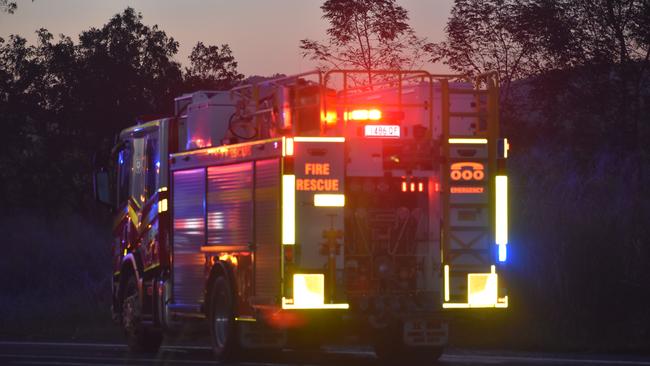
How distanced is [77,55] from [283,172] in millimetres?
42929

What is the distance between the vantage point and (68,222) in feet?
147

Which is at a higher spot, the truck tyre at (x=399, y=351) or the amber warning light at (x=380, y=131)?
the amber warning light at (x=380, y=131)

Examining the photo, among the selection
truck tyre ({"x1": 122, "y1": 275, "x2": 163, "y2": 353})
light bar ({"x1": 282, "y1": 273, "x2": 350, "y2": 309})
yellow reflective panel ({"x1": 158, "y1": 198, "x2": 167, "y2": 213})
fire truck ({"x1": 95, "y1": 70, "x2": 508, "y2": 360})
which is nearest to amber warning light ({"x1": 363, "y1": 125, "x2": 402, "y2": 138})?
fire truck ({"x1": 95, "y1": 70, "x2": 508, "y2": 360})

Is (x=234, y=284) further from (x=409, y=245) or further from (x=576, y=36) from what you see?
(x=576, y=36)

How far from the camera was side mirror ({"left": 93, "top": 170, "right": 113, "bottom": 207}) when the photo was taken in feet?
71.6

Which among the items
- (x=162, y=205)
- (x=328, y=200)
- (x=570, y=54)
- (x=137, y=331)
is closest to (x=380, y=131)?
(x=328, y=200)

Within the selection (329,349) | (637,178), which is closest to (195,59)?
(637,178)

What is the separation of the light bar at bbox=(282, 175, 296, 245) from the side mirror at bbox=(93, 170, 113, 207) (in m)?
6.21

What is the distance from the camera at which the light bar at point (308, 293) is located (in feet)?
52.9

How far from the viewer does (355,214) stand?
16.7 m

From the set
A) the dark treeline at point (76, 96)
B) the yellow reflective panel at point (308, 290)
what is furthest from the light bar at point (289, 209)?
the dark treeline at point (76, 96)

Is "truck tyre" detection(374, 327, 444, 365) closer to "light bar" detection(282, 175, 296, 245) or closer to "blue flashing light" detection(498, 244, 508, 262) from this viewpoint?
"blue flashing light" detection(498, 244, 508, 262)

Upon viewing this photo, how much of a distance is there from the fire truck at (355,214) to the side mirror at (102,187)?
12.5 feet

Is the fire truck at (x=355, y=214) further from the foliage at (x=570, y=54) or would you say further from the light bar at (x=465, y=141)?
the foliage at (x=570, y=54)
